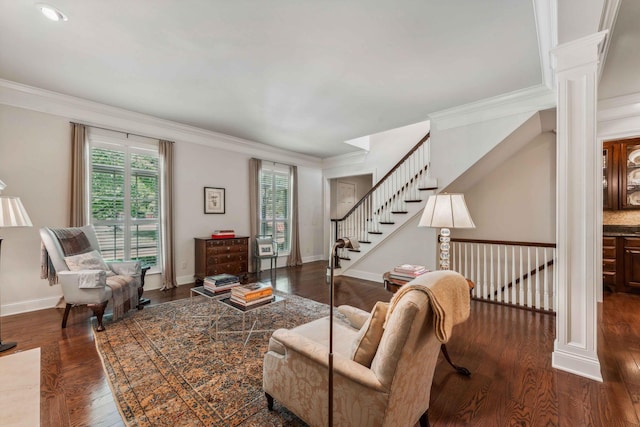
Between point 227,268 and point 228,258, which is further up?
point 228,258

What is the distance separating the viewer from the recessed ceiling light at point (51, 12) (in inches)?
78.7

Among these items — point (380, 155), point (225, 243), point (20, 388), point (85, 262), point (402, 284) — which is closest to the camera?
point (20, 388)

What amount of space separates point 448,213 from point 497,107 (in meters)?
2.35

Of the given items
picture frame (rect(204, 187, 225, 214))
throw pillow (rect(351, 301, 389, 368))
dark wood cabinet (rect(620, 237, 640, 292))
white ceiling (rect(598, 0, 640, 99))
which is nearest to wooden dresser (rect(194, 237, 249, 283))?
picture frame (rect(204, 187, 225, 214))

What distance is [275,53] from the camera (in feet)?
8.47

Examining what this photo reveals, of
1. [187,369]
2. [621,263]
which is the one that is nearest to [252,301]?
[187,369]

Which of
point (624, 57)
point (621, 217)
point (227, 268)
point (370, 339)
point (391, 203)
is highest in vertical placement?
point (624, 57)

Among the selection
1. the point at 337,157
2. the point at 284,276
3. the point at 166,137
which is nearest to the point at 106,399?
the point at 284,276

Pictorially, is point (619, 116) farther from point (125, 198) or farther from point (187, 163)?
point (125, 198)

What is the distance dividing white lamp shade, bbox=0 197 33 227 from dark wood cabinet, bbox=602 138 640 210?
7.91 m

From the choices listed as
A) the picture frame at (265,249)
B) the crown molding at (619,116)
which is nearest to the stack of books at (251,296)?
the picture frame at (265,249)

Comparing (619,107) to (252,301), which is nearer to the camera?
(252,301)

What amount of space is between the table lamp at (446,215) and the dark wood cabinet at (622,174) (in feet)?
13.2

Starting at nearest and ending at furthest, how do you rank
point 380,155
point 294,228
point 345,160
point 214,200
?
point 214,200, point 380,155, point 294,228, point 345,160
